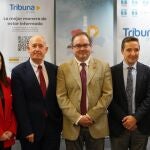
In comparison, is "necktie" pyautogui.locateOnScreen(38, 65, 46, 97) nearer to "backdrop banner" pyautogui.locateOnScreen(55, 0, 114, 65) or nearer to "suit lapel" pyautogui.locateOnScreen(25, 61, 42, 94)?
"suit lapel" pyautogui.locateOnScreen(25, 61, 42, 94)

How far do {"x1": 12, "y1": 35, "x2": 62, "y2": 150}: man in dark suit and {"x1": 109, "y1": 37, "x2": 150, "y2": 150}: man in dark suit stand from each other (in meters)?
0.64

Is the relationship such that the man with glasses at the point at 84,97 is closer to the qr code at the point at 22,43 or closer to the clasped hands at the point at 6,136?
the clasped hands at the point at 6,136

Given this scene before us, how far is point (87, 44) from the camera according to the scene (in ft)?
10.4

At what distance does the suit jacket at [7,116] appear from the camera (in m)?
3.03

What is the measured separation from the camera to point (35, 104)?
3160mm

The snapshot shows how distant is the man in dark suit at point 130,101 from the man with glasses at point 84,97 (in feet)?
0.45

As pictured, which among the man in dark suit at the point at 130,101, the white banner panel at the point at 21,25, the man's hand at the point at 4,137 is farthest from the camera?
the white banner panel at the point at 21,25

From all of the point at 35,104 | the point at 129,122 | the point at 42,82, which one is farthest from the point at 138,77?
the point at 35,104

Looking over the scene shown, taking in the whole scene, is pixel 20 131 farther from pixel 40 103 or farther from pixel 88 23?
pixel 88 23

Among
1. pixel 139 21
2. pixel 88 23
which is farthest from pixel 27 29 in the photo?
pixel 139 21

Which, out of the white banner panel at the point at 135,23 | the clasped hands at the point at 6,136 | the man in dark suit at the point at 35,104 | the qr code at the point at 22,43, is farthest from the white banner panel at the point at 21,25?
the clasped hands at the point at 6,136

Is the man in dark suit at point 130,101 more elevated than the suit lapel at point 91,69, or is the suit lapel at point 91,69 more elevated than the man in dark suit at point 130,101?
the suit lapel at point 91,69

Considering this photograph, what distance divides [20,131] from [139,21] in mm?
2892

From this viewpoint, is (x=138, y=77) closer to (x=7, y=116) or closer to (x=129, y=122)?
(x=129, y=122)
